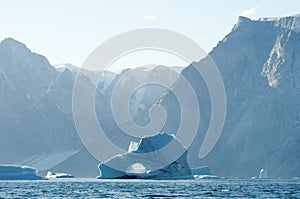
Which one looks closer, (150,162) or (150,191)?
(150,191)

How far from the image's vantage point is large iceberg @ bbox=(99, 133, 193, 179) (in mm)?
184000

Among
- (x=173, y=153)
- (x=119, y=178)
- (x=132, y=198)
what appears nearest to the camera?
(x=132, y=198)

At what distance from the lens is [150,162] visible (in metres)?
186

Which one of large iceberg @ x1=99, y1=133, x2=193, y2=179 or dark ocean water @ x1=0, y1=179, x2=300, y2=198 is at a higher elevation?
large iceberg @ x1=99, y1=133, x2=193, y2=179

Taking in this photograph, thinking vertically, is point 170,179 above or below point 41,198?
above

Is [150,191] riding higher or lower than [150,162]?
lower

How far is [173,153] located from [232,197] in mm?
74332

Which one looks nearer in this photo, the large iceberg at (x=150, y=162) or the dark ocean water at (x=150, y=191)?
the dark ocean water at (x=150, y=191)

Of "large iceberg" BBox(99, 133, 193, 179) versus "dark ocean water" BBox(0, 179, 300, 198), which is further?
"large iceberg" BBox(99, 133, 193, 179)

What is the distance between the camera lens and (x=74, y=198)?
10325 cm

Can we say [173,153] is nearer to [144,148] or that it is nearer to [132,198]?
[144,148]

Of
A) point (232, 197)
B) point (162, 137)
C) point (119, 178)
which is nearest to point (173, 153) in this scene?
point (162, 137)

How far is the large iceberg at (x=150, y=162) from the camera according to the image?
18400 centimetres

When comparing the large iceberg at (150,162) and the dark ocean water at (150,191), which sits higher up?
the large iceberg at (150,162)
